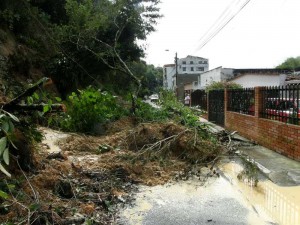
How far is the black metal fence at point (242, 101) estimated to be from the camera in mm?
10808

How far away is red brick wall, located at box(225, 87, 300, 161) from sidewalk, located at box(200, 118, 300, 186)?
21cm

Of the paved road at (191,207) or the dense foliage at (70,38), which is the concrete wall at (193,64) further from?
the paved road at (191,207)

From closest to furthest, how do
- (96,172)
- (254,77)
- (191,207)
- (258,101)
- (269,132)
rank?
1. (191,207)
2. (96,172)
3. (269,132)
4. (258,101)
5. (254,77)

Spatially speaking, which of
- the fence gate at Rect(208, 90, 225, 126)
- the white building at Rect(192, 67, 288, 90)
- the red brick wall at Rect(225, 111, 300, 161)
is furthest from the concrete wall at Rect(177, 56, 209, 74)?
the red brick wall at Rect(225, 111, 300, 161)

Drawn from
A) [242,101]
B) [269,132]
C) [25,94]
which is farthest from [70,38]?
[25,94]

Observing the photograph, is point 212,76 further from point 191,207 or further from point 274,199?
point 191,207

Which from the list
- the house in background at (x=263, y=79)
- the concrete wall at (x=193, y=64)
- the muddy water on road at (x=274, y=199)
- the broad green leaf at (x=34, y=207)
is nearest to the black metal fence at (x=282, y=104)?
the muddy water on road at (x=274, y=199)

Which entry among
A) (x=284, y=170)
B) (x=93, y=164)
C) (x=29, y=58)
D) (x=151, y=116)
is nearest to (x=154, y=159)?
(x=93, y=164)

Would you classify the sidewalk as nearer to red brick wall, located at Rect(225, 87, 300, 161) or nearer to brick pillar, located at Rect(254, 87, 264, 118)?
red brick wall, located at Rect(225, 87, 300, 161)

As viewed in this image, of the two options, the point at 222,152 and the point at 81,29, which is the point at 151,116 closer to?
the point at 222,152

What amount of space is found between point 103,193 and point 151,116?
→ 7214mm

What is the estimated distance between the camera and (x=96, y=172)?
19.0ft

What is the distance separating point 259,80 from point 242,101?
19966 mm

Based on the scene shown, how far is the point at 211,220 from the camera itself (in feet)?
13.9
